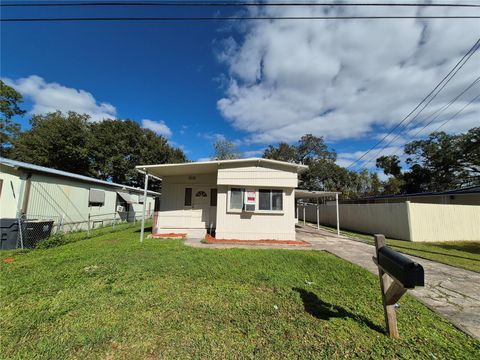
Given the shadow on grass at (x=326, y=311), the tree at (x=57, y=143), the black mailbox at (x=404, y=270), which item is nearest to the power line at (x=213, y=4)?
the black mailbox at (x=404, y=270)

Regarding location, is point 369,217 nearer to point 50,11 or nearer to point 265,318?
point 265,318

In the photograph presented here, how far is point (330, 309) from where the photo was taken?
148 inches

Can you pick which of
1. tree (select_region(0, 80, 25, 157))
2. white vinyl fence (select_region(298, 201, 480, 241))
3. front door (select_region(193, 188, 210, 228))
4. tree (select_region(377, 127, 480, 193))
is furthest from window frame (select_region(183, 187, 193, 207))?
tree (select_region(377, 127, 480, 193))

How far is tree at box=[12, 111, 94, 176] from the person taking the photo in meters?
24.3

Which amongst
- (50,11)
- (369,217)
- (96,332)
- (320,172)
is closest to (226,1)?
(50,11)

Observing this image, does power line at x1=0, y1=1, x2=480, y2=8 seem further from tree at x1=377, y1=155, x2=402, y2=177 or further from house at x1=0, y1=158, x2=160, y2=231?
tree at x1=377, y1=155, x2=402, y2=177

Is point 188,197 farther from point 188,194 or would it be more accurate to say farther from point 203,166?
point 203,166

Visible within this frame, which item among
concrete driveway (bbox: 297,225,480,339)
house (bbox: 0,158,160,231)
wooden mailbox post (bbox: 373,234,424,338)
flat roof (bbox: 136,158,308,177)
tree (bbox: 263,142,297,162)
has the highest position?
tree (bbox: 263,142,297,162)

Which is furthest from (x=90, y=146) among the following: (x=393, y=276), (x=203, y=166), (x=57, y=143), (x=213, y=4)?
(x=393, y=276)

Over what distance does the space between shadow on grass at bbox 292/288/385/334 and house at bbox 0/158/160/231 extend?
10779mm

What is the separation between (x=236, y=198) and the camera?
34.5ft

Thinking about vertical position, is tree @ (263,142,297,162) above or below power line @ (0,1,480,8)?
above

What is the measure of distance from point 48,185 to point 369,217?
18439mm

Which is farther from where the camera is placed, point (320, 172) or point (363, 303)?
point (320, 172)
